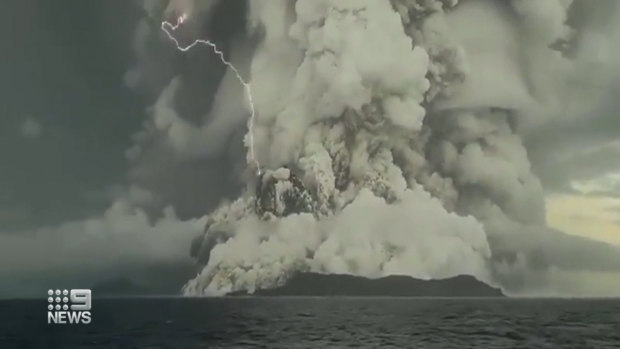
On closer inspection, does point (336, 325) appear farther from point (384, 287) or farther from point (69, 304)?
point (69, 304)

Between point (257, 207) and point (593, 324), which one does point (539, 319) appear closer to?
point (593, 324)

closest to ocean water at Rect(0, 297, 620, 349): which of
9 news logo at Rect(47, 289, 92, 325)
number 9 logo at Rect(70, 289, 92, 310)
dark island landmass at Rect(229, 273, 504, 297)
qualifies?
dark island landmass at Rect(229, 273, 504, 297)

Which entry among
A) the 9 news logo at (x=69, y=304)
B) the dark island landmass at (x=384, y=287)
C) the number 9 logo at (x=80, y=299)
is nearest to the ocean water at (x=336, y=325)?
the dark island landmass at (x=384, y=287)

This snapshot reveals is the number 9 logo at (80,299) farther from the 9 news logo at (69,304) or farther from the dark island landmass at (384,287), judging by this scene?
the dark island landmass at (384,287)

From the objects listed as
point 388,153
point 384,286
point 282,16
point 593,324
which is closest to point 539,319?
point 593,324

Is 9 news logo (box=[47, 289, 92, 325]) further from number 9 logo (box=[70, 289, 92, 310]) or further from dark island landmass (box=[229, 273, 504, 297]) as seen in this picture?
dark island landmass (box=[229, 273, 504, 297])

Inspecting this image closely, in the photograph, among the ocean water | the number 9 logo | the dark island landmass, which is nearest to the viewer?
the number 9 logo
